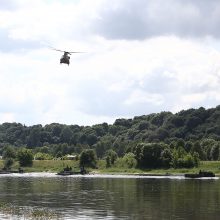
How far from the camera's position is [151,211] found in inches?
2876

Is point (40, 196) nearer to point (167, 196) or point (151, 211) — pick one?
point (167, 196)

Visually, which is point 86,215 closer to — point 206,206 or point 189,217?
point 189,217

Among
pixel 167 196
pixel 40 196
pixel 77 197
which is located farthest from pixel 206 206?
pixel 40 196

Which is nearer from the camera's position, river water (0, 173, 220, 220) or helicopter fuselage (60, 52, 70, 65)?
helicopter fuselage (60, 52, 70, 65)

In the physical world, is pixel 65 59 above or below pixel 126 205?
above

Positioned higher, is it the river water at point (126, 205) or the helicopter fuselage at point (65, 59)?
the helicopter fuselage at point (65, 59)

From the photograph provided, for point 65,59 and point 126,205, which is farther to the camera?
point 126,205

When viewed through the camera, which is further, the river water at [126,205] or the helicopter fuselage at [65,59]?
the river water at [126,205]

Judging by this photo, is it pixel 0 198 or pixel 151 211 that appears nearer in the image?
pixel 151 211

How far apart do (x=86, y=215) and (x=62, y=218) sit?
4476mm

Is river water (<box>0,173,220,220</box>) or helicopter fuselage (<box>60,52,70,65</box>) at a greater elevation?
helicopter fuselage (<box>60,52,70,65</box>)

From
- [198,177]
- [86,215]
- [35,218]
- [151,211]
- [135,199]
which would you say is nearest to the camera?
[35,218]

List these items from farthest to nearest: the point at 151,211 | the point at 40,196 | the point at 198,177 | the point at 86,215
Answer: the point at 198,177
the point at 40,196
the point at 151,211
the point at 86,215

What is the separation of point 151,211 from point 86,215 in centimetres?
924
